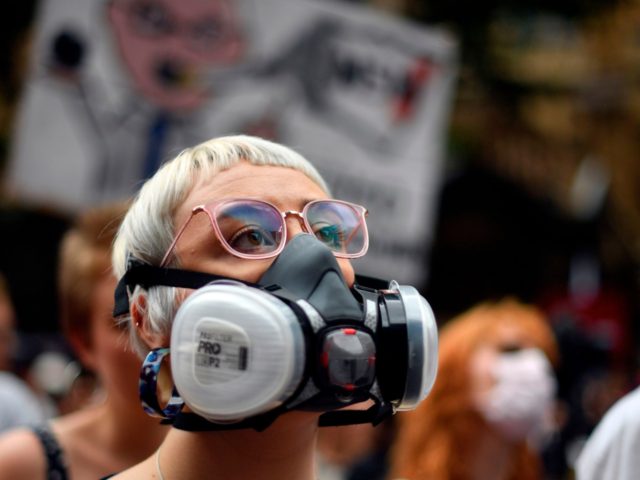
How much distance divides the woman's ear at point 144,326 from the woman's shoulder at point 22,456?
84 cm

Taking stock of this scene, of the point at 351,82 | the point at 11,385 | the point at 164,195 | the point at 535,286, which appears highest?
the point at 164,195

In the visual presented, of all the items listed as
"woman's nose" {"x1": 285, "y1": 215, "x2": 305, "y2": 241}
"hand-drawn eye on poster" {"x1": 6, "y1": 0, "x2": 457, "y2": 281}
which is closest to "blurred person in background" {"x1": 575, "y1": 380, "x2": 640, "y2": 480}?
"woman's nose" {"x1": 285, "y1": 215, "x2": 305, "y2": 241}

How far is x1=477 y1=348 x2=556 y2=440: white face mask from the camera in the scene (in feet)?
11.4

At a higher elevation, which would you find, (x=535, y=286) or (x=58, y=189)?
(x=58, y=189)

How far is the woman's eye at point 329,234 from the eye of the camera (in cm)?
186

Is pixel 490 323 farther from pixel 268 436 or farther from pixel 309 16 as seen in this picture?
pixel 309 16

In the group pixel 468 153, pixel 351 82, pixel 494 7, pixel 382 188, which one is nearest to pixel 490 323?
pixel 382 188

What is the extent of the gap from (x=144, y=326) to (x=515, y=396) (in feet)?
6.37

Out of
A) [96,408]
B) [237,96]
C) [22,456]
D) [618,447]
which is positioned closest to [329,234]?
[618,447]

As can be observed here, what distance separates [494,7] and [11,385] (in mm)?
6260

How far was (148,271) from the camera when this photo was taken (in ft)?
6.06

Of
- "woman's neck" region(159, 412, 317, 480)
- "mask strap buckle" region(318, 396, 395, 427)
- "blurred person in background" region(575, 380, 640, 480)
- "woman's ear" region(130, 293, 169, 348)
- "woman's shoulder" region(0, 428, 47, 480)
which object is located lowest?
"woman's shoulder" region(0, 428, 47, 480)

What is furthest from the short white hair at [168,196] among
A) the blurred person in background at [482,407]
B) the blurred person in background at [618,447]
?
the blurred person in background at [482,407]

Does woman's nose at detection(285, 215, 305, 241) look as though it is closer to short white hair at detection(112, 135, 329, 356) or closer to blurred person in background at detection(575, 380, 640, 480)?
short white hair at detection(112, 135, 329, 356)
